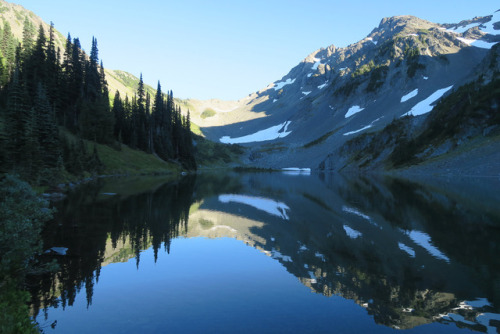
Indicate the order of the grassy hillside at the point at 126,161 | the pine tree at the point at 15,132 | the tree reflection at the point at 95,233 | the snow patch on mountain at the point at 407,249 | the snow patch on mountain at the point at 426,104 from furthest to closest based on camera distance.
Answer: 1. the snow patch on mountain at the point at 426,104
2. the grassy hillside at the point at 126,161
3. the pine tree at the point at 15,132
4. the snow patch on mountain at the point at 407,249
5. the tree reflection at the point at 95,233

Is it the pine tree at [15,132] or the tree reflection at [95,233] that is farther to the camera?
the pine tree at [15,132]

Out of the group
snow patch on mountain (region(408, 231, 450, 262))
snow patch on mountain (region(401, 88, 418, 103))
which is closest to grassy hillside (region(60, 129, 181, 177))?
snow patch on mountain (region(408, 231, 450, 262))

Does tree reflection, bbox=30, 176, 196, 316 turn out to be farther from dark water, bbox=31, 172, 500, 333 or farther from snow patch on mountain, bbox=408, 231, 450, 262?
snow patch on mountain, bbox=408, 231, 450, 262

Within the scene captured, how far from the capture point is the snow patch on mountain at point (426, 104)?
499 feet

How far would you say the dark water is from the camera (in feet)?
34.8

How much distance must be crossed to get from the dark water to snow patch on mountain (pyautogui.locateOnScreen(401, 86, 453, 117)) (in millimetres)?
138831

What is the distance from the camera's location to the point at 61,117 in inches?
3100

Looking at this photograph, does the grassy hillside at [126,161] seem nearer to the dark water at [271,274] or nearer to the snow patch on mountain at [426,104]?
the dark water at [271,274]

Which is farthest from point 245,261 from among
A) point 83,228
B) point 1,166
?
point 1,166

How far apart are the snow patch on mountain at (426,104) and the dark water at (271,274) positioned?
138831 mm

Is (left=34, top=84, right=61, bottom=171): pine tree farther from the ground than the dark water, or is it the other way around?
(left=34, top=84, right=61, bottom=171): pine tree

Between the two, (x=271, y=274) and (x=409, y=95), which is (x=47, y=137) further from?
(x=409, y=95)

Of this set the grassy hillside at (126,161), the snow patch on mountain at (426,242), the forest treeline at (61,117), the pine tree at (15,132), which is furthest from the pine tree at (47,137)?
the snow patch on mountain at (426,242)

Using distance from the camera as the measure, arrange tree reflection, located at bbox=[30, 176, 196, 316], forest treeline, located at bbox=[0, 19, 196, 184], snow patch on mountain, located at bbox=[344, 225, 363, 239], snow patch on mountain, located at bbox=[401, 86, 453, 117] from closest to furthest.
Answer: tree reflection, located at bbox=[30, 176, 196, 316], snow patch on mountain, located at bbox=[344, 225, 363, 239], forest treeline, located at bbox=[0, 19, 196, 184], snow patch on mountain, located at bbox=[401, 86, 453, 117]
